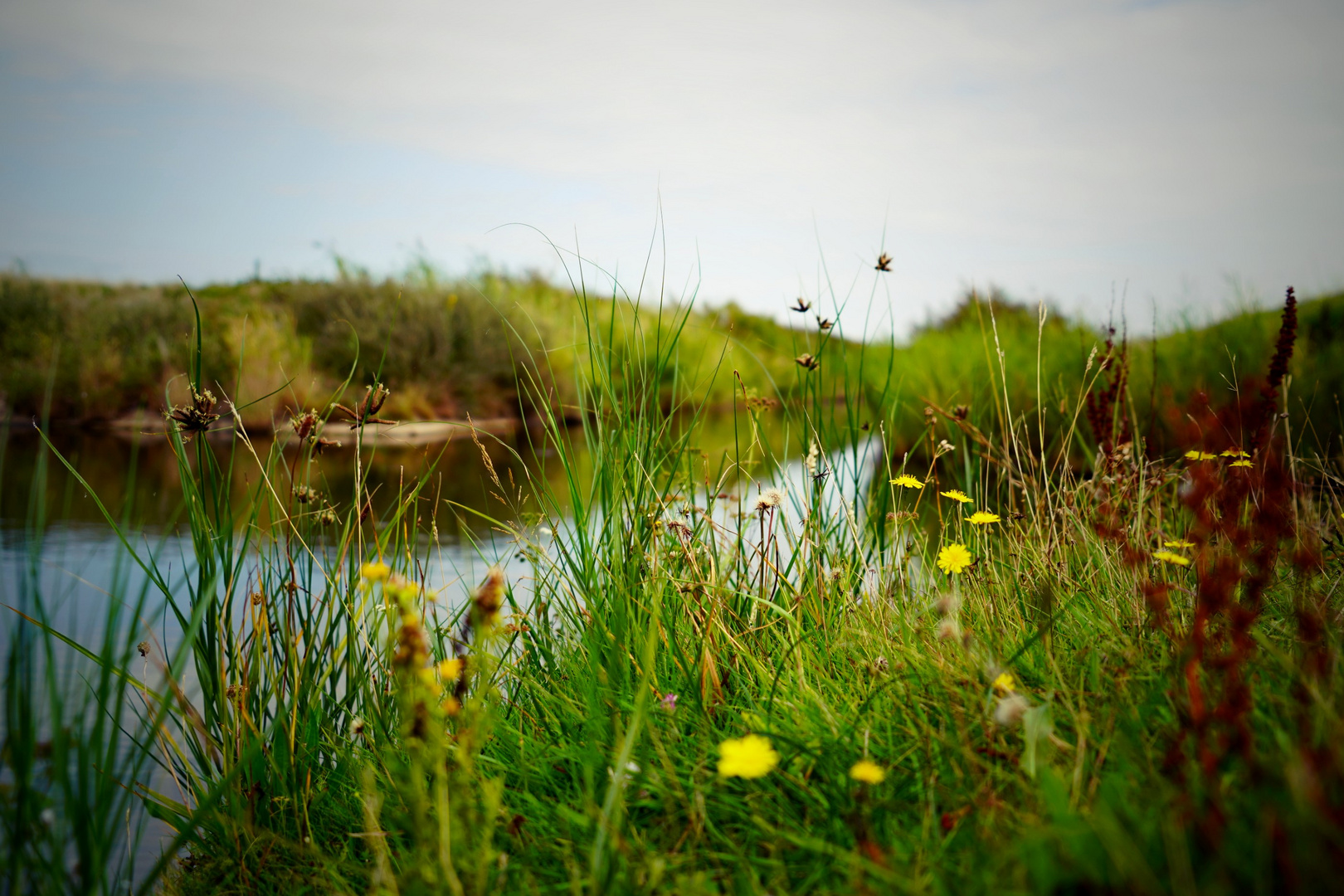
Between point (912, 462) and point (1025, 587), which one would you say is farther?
point (912, 462)

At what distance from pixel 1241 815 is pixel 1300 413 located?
466 cm

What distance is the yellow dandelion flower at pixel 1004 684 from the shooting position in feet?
2.99

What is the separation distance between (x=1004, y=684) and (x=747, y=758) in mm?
362

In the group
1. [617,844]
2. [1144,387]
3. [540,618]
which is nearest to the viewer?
[617,844]

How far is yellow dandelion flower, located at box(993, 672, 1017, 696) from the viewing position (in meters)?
0.91

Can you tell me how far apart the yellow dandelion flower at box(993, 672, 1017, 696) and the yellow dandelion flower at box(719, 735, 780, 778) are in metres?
0.27

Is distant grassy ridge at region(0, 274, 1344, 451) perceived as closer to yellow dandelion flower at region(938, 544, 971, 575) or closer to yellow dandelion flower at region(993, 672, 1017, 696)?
yellow dandelion flower at region(938, 544, 971, 575)

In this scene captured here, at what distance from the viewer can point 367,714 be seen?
1601mm

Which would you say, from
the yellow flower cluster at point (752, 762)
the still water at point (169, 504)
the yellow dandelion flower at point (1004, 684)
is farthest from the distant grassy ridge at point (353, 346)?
the yellow flower cluster at point (752, 762)

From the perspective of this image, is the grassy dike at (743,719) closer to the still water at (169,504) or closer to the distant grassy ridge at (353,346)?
the still water at (169,504)

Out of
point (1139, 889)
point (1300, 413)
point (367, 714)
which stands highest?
point (1300, 413)

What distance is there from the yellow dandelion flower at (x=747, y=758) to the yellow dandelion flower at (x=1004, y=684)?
275mm

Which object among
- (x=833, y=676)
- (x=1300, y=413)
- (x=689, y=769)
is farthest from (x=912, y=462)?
(x=689, y=769)

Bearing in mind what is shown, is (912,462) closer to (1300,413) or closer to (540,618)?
(1300,413)
